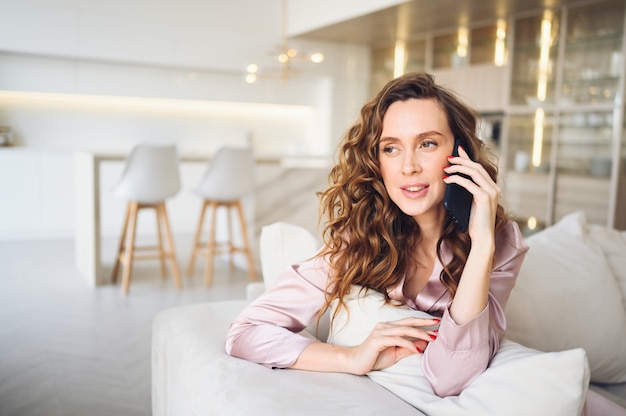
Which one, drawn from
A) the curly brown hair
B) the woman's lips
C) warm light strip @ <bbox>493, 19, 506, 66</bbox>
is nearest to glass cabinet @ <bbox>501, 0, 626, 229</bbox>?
warm light strip @ <bbox>493, 19, 506, 66</bbox>

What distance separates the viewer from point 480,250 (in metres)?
1.03

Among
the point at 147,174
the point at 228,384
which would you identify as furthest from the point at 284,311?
the point at 147,174

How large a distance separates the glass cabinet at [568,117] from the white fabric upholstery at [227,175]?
6.81ft

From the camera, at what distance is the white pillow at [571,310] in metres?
1.56

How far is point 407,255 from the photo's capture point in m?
1.27

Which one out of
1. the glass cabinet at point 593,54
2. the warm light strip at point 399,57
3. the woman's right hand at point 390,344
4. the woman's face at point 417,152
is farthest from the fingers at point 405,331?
the warm light strip at point 399,57

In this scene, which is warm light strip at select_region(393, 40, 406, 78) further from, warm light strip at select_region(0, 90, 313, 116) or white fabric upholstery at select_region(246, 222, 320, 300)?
white fabric upholstery at select_region(246, 222, 320, 300)

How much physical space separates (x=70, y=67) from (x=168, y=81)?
1.05 meters

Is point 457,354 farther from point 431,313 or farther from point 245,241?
point 245,241

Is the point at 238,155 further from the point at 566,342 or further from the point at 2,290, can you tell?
the point at 566,342

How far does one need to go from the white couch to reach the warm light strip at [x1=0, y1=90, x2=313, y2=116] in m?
5.40

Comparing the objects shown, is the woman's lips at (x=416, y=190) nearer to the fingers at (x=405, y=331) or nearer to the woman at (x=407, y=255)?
the woman at (x=407, y=255)

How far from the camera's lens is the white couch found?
909 mm

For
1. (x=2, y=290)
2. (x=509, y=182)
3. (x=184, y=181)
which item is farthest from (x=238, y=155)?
(x=509, y=182)
